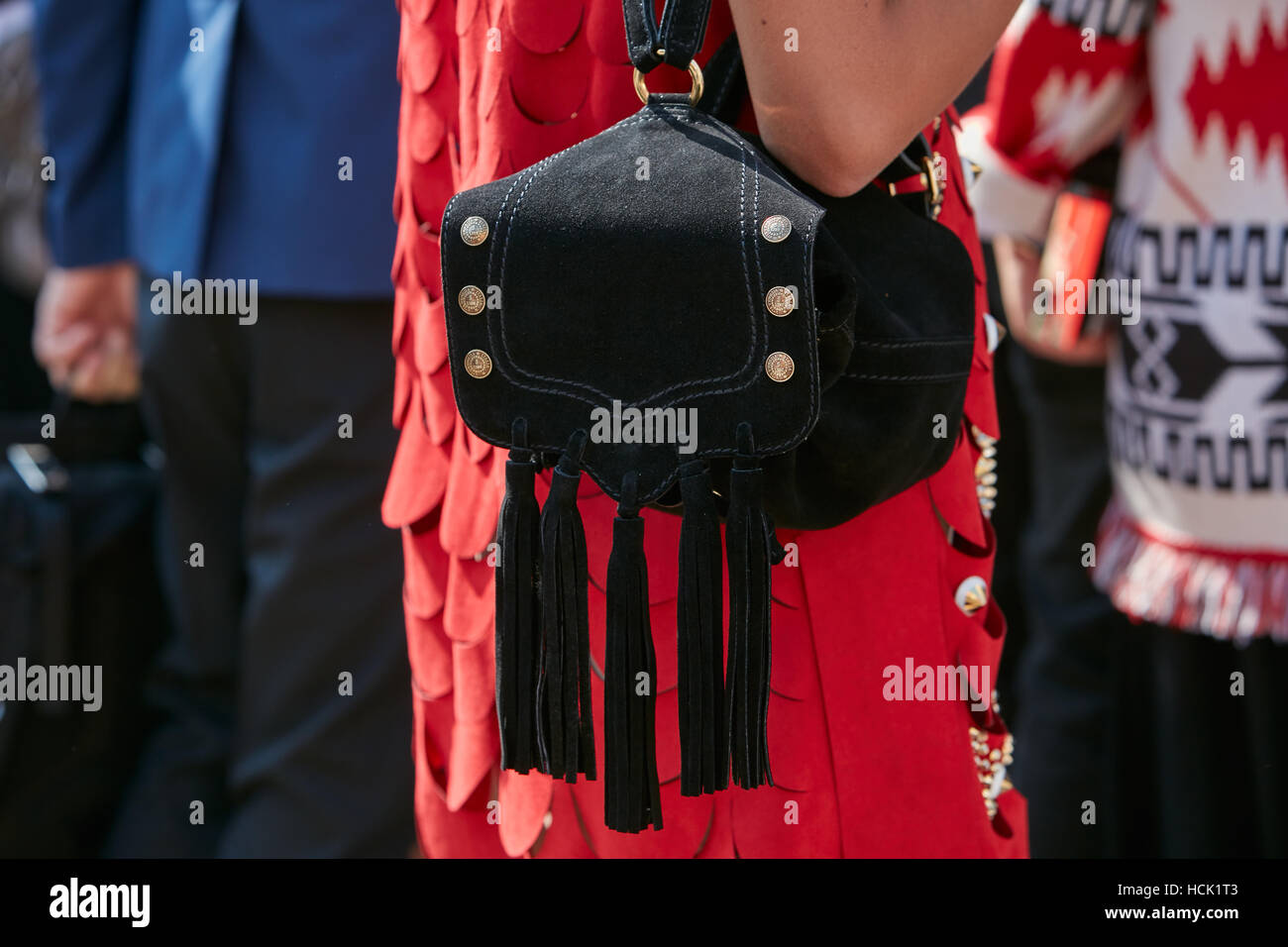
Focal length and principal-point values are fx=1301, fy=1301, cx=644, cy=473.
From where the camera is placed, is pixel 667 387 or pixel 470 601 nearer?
pixel 667 387

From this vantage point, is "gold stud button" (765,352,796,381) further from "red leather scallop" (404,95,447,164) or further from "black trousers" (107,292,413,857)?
"black trousers" (107,292,413,857)

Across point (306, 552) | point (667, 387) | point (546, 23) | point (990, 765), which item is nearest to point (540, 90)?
point (546, 23)

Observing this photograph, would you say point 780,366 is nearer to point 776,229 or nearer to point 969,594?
point 776,229

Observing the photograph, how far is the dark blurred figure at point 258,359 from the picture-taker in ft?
5.00

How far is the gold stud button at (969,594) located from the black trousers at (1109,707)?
644 millimetres

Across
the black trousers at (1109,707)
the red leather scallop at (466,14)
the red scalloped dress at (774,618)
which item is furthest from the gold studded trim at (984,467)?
the black trousers at (1109,707)

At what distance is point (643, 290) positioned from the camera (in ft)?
2.58

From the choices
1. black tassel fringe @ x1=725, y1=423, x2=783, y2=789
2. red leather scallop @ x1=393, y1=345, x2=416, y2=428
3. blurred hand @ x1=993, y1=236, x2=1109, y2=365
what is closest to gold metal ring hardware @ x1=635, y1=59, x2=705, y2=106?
black tassel fringe @ x1=725, y1=423, x2=783, y2=789

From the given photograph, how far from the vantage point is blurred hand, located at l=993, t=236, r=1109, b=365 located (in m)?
1.61

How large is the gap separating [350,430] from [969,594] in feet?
2.92

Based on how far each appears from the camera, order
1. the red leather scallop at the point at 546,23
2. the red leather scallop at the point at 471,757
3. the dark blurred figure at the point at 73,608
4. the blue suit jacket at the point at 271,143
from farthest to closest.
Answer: the dark blurred figure at the point at 73,608 → the blue suit jacket at the point at 271,143 → the red leather scallop at the point at 471,757 → the red leather scallop at the point at 546,23

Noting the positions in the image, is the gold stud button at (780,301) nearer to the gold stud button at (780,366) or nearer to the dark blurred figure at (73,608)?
the gold stud button at (780,366)
